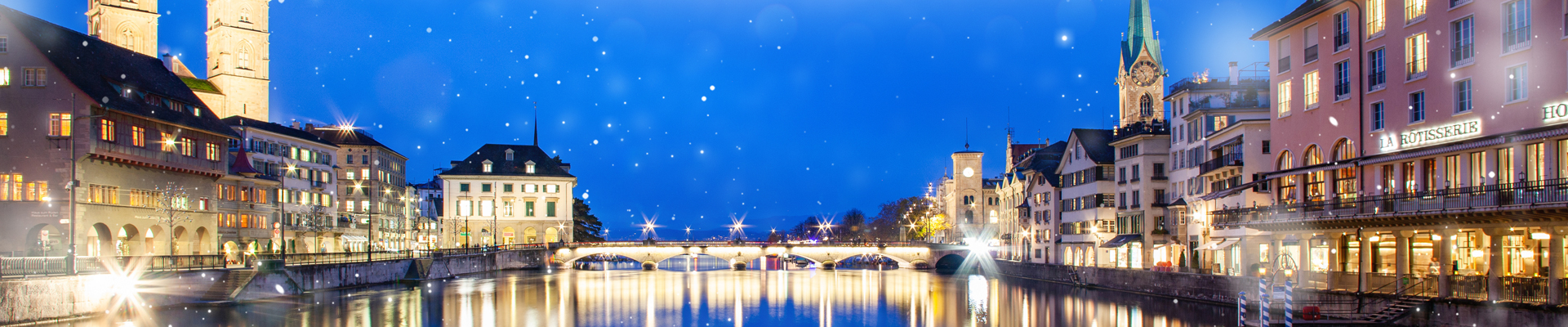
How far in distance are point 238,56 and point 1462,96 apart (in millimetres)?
106110

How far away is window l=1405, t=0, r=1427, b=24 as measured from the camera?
38625 millimetres

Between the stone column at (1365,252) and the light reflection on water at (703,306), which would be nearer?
the stone column at (1365,252)

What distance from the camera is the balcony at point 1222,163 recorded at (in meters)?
57.2

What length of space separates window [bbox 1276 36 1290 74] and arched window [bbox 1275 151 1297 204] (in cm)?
358

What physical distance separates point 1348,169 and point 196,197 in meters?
58.0

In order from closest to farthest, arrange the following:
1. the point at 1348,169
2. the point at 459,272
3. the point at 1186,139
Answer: the point at 1348,169 → the point at 1186,139 → the point at 459,272

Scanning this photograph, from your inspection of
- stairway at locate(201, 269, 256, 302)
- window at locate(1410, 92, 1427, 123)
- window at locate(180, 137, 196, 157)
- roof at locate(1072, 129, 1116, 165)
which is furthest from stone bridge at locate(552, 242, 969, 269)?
window at locate(1410, 92, 1427, 123)

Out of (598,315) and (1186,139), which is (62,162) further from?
(1186,139)

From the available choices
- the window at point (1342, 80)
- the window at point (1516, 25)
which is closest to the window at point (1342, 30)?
the window at point (1342, 80)

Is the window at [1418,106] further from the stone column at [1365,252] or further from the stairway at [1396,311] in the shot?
the stairway at [1396,311]

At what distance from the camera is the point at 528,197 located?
400ft

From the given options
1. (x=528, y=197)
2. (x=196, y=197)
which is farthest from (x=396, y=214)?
(x=196, y=197)

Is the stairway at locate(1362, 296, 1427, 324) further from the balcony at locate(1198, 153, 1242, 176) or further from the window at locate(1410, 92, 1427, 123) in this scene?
the balcony at locate(1198, 153, 1242, 176)

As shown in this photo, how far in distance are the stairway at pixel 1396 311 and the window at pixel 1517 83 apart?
6.71 meters
